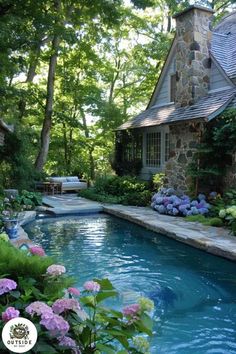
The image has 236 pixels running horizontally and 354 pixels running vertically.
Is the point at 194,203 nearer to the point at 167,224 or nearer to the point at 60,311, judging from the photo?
the point at 167,224

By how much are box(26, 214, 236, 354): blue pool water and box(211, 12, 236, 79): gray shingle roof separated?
6245 millimetres

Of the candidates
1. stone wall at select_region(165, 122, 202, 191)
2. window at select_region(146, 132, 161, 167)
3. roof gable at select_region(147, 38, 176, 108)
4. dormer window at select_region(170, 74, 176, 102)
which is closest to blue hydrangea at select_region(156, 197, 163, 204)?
stone wall at select_region(165, 122, 202, 191)

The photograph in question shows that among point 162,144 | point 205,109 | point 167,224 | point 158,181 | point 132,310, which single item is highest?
point 205,109

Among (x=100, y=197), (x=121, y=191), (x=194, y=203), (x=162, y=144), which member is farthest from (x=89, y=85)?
(x=194, y=203)

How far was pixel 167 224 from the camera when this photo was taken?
29.7ft

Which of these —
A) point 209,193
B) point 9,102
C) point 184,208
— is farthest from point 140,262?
point 9,102

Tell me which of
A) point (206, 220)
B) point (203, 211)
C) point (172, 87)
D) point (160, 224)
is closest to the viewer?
point (160, 224)

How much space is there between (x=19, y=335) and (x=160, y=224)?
24.5 ft

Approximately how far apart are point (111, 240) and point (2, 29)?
214 inches

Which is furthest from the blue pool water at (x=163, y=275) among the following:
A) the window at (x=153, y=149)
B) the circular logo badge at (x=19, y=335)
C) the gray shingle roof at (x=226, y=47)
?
the gray shingle roof at (x=226, y=47)

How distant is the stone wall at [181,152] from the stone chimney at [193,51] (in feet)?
3.49

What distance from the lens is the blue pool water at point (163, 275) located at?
403 cm

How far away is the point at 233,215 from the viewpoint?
25.9 ft

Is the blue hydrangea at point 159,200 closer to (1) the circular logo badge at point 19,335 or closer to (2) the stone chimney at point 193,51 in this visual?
(2) the stone chimney at point 193,51
